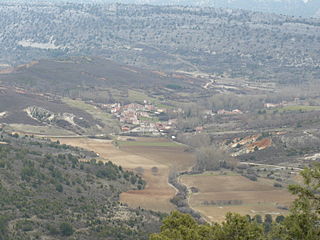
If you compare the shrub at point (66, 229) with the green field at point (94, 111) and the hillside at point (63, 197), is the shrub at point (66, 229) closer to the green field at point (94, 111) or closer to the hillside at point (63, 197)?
the hillside at point (63, 197)

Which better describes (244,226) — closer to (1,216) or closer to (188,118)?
(1,216)

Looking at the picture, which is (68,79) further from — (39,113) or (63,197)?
(63,197)

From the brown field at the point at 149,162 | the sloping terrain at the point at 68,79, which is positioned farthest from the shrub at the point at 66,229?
the sloping terrain at the point at 68,79

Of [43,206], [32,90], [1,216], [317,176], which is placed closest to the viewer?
[317,176]

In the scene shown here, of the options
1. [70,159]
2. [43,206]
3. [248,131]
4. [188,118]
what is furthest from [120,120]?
[43,206]

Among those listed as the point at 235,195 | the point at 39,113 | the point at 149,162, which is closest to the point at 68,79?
the point at 39,113

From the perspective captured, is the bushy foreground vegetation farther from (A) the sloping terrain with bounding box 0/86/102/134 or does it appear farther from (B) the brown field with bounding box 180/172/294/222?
(A) the sloping terrain with bounding box 0/86/102/134

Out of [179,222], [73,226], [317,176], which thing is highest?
[317,176]
